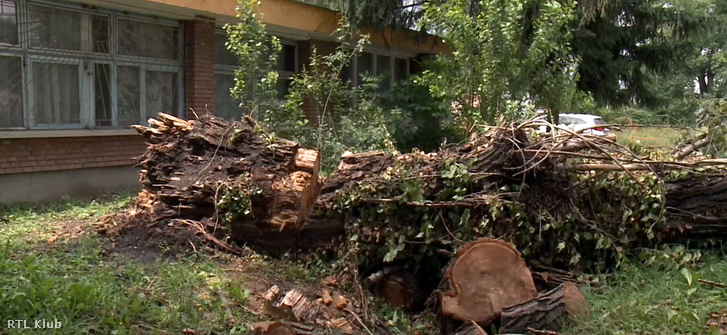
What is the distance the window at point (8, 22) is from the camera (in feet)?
27.1

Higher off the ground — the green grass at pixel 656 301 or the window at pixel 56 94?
the window at pixel 56 94

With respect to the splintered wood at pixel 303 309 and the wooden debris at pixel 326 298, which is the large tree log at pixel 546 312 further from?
the wooden debris at pixel 326 298

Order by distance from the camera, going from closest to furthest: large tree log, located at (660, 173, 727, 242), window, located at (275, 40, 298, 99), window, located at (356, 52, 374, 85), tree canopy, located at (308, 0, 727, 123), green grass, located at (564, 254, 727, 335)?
green grass, located at (564, 254, 727, 335) < large tree log, located at (660, 173, 727, 242) < tree canopy, located at (308, 0, 727, 123) < window, located at (275, 40, 298, 99) < window, located at (356, 52, 374, 85)

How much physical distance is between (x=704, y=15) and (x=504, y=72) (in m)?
7.18

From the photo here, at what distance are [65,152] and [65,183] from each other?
45cm

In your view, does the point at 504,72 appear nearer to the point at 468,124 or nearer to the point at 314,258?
the point at 468,124

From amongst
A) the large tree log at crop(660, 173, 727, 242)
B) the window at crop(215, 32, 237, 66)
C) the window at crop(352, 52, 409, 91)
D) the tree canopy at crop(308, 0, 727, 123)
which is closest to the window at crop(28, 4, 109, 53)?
the window at crop(215, 32, 237, 66)

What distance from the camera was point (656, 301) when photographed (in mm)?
4629

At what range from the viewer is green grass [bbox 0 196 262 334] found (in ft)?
13.4

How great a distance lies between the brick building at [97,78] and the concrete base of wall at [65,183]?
2 centimetres

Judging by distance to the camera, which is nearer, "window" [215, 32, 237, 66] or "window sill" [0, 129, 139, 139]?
"window sill" [0, 129, 139, 139]

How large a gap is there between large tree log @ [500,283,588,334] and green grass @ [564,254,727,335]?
0.32ft

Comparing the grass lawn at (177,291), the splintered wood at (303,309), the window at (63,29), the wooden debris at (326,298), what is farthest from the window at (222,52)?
the splintered wood at (303,309)

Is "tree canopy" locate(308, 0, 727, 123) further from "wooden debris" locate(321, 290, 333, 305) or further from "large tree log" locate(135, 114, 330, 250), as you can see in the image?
"wooden debris" locate(321, 290, 333, 305)
